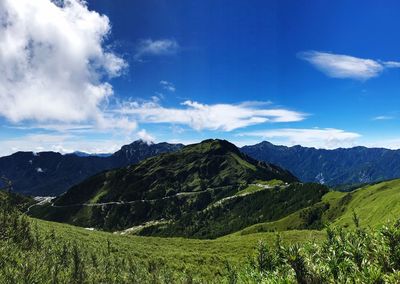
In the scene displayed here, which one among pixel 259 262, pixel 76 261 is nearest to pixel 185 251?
pixel 259 262

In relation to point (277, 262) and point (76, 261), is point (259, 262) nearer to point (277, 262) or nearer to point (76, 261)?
point (277, 262)

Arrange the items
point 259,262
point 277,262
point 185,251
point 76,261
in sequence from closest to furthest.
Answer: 1. point 76,261
2. point 277,262
3. point 259,262
4. point 185,251

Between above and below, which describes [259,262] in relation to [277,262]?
below

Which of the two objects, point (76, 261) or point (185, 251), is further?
point (185, 251)

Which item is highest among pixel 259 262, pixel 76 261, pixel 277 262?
pixel 76 261

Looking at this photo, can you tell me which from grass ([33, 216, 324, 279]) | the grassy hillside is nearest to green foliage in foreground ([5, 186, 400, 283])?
the grassy hillside

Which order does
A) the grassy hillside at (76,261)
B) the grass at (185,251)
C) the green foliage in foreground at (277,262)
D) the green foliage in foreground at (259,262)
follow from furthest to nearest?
the grass at (185,251) < the grassy hillside at (76,261) < the green foliage in foreground at (259,262) < the green foliage in foreground at (277,262)

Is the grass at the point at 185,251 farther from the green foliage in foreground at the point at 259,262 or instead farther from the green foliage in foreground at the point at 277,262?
the green foliage in foreground at the point at 277,262

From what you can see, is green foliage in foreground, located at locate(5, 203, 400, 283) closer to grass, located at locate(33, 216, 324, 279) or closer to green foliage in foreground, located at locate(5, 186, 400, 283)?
green foliage in foreground, located at locate(5, 186, 400, 283)

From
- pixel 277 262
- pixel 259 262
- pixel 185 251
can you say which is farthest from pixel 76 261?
pixel 185 251

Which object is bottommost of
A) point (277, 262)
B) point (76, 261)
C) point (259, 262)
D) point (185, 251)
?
point (185, 251)

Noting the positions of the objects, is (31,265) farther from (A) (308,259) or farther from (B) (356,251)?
(B) (356,251)

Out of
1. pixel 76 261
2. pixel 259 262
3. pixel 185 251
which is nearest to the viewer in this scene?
pixel 76 261

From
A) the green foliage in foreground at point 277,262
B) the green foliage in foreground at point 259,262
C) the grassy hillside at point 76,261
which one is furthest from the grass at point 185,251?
the green foliage in foreground at point 277,262
